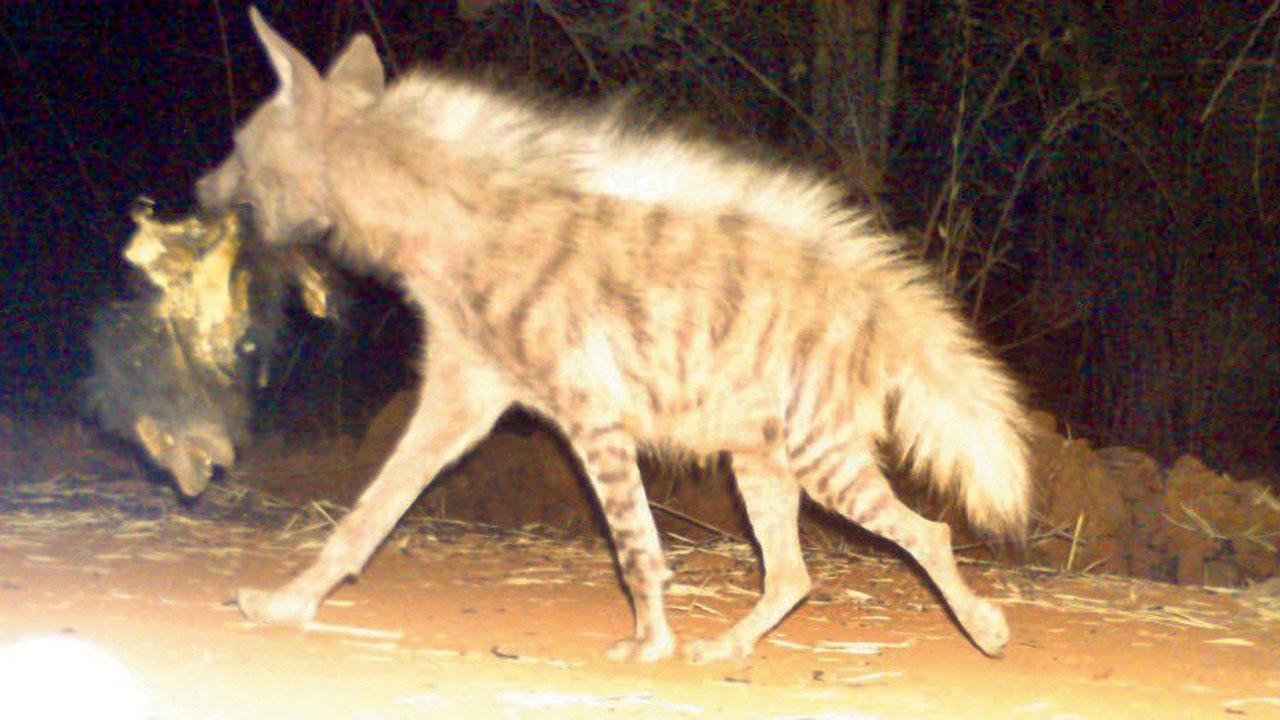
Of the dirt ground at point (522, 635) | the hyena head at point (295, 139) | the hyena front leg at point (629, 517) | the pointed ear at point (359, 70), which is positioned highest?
the pointed ear at point (359, 70)

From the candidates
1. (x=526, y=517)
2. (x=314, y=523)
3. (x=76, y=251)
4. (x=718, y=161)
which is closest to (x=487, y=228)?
(x=718, y=161)

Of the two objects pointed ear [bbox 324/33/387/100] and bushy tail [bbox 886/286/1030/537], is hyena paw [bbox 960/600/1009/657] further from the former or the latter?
pointed ear [bbox 324/33/387/100]

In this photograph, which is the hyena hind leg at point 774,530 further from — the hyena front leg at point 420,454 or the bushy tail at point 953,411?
the hyena front leg at point 420,454

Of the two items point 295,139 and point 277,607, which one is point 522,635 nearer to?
point 277,607

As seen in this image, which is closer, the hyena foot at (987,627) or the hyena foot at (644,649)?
the hyena foot at (644,649)

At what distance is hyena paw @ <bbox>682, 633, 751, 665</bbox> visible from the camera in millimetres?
3746

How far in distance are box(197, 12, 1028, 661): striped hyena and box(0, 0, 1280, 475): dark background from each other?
1405mm

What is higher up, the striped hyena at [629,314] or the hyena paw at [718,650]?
the striped hyena at [629,314]

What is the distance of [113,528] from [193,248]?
1.40 m

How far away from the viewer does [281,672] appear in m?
3.15

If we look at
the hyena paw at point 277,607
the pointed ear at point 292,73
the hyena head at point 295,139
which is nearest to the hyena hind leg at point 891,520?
the hyena paw at point 277,607

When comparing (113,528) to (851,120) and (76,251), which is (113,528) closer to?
(851,120)

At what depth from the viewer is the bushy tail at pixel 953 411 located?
417 centimetres

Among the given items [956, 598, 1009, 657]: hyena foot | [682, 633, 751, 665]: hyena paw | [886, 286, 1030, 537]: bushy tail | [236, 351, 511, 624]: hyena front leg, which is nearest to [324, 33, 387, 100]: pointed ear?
[236, 351, 511, 624]: hyena front leg
